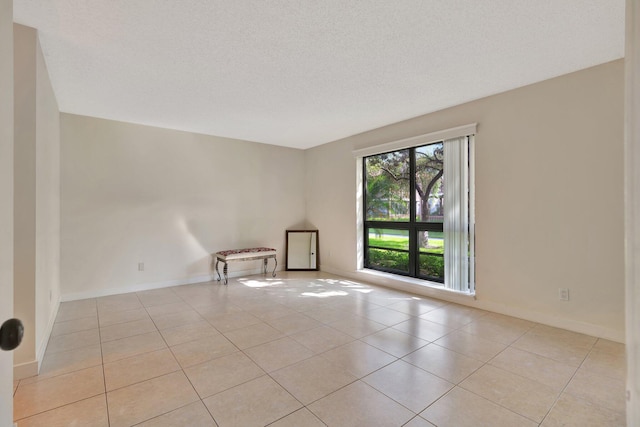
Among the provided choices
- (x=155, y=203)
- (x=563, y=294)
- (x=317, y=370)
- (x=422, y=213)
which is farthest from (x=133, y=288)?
(x=563, y=294)

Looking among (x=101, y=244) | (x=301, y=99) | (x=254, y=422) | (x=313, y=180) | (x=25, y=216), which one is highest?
(x=301, y=99)

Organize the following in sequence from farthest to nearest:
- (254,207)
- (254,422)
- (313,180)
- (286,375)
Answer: (313,180) < (254,207) < (286,375) < (254,422)

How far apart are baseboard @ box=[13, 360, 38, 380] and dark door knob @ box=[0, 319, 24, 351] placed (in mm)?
2185

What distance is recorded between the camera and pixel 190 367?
2.26 m

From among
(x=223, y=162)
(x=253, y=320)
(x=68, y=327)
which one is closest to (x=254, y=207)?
(x=223, y=162)

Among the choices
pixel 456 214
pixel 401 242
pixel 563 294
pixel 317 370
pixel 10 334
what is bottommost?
pixel 317 370

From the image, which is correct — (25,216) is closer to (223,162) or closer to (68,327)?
(68,327)

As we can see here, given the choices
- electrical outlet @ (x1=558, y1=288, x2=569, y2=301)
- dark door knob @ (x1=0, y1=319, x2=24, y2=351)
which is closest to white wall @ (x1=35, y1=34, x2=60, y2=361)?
dark door knob @ (x1=0, y1=319, x2=24, y2=351)

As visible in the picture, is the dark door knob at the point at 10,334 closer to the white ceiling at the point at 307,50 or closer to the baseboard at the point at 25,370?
the white ceiling at the point at 307,50

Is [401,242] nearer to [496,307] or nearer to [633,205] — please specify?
[496,307]

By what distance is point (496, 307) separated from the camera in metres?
3.40

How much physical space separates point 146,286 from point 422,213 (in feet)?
14.0

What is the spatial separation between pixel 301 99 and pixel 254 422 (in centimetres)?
311

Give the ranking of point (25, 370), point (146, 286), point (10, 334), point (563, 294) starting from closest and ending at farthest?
point (10, 334) → point (25, 370) → point (563, 294) → point (146, 286)
